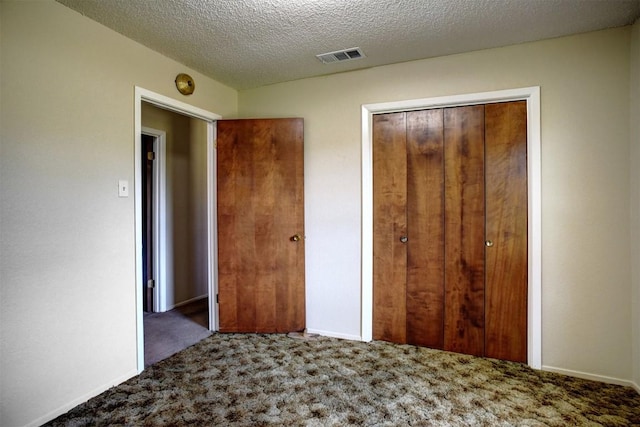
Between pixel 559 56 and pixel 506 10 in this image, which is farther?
pixel 559 56

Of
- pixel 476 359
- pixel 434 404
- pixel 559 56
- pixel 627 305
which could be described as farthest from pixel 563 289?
pixel 559 56

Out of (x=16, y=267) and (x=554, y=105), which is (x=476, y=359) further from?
(x=16, y=267)

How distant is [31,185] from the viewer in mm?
1768

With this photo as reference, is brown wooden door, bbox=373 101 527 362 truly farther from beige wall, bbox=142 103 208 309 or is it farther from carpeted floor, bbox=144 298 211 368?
beige wall, bbox=142 103 208 309

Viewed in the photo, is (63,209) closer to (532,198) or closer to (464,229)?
(464,229)

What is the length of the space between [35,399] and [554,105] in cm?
369

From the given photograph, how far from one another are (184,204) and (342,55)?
2632mm

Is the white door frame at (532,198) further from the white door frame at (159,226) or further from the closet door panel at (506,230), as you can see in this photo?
the white door frame at (159,226)

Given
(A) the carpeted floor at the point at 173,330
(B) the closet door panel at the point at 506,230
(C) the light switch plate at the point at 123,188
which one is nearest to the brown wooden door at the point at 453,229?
(B) the closet door panel at the point at 506,230

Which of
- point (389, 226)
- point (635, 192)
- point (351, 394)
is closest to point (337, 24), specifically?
point (389, 226)

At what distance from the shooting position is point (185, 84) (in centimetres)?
271

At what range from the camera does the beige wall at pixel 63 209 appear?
1.69 m

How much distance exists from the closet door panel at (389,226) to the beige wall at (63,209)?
1.89 metres

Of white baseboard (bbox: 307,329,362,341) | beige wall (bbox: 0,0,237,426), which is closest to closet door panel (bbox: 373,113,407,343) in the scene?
white baseboard (bbox: 307,329,362,341)
